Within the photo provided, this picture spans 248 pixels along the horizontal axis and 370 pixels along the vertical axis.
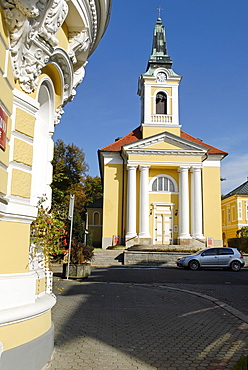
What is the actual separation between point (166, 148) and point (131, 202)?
5933 millimetres

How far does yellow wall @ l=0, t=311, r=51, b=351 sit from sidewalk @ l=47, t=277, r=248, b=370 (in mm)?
454

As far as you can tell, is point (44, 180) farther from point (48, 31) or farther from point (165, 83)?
point (165, 83)

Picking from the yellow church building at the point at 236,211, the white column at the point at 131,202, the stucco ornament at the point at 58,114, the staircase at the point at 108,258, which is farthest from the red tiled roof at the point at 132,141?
the stucco ornament at the point at 58,114

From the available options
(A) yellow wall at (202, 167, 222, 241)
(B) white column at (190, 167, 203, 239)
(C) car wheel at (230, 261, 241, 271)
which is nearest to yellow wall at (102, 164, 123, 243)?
(B) white column at (190, 167, 203, 239)

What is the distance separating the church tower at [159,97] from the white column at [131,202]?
4.76 meters

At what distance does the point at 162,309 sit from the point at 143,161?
1017 inches

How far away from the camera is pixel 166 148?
34.7 meters

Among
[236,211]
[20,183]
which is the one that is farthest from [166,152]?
[20,183]

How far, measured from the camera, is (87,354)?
17.0 feet

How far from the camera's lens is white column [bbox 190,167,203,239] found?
33.6 m

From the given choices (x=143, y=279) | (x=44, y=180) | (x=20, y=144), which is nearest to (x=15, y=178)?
(x=20, y=144)

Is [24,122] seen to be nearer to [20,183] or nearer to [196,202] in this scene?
[20,183]

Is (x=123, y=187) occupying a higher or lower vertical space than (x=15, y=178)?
higher

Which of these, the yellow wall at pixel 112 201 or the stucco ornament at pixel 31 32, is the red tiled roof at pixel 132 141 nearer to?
the yellow wall at pixel 112 201
